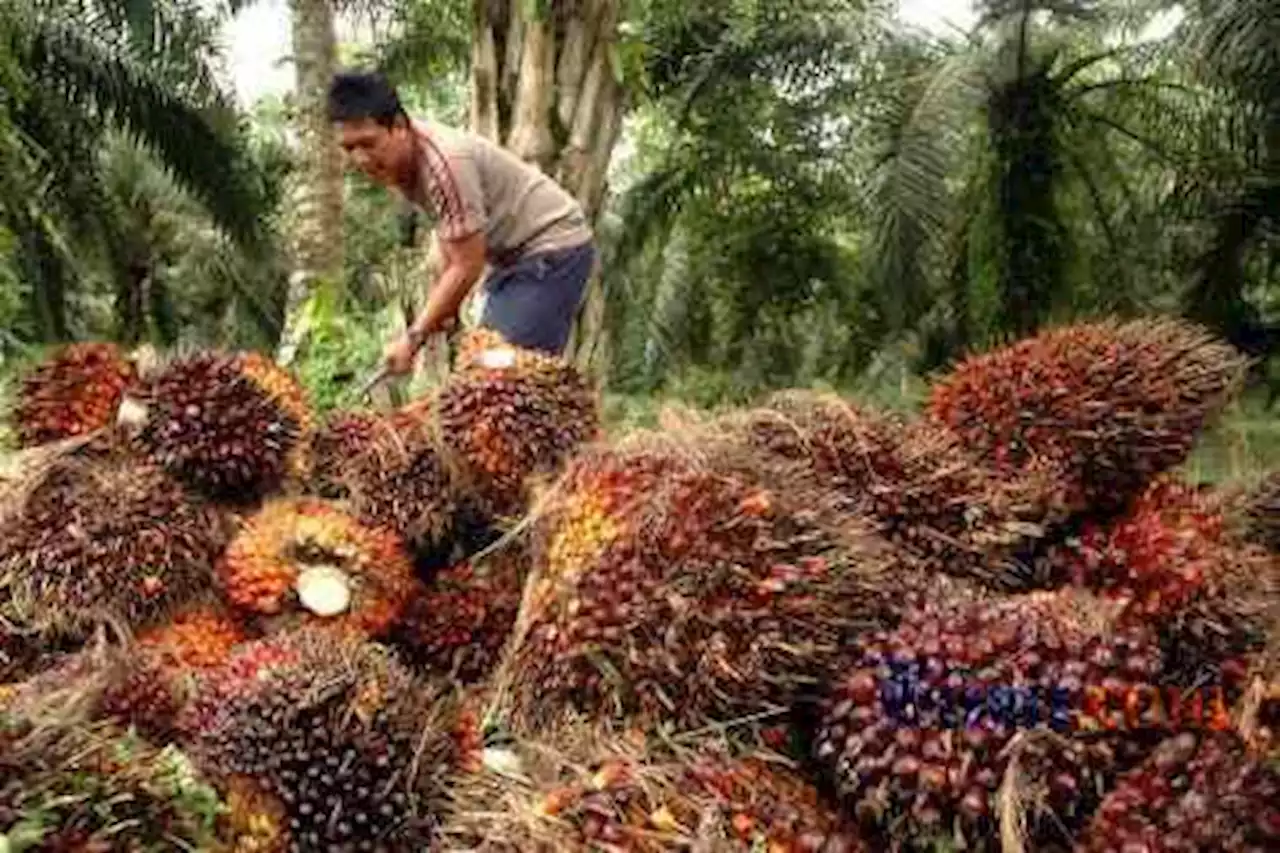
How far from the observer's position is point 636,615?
67.0 inches

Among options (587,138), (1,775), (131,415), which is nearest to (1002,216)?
(587,138)

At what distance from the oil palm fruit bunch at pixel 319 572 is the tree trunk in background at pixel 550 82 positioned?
2.00 metres

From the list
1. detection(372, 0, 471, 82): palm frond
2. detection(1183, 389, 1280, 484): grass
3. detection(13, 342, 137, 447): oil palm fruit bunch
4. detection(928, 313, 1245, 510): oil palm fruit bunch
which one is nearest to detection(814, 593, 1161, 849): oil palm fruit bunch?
detection(928, 313, 1245, 510): oil palm fruit bunch

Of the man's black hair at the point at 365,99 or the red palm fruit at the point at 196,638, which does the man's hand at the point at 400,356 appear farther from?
the red palm fruit at the point at 196,638

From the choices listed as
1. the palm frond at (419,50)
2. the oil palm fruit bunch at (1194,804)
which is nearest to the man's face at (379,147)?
the oil palm fruit bunch at (1194,804)

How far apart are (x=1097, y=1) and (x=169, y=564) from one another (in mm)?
12290

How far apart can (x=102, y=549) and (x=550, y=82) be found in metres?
2.53

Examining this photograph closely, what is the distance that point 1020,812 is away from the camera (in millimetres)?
1479

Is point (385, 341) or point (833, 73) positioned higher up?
point (833, 73)

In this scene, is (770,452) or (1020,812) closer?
(1020,812)

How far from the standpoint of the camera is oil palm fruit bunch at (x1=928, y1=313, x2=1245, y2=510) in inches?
80.7

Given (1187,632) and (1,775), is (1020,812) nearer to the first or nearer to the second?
(1187,632)

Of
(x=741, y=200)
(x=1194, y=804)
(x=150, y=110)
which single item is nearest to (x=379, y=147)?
(x=1194, y=804)

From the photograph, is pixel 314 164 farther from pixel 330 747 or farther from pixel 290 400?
pixel 330 747
